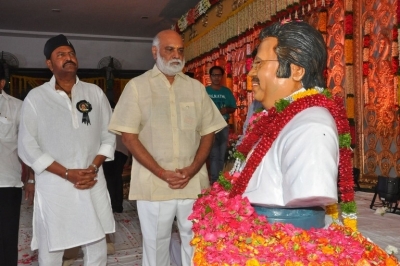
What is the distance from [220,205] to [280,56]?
1.69 ft

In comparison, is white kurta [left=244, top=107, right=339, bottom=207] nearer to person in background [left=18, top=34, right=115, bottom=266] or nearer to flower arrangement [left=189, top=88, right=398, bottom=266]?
flower arrangement [left=189, top=88, right=398, bottom=266]

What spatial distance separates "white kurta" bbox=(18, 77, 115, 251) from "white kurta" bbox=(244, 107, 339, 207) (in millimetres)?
1645

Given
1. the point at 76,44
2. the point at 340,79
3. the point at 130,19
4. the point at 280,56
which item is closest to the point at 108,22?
the point at 130,19

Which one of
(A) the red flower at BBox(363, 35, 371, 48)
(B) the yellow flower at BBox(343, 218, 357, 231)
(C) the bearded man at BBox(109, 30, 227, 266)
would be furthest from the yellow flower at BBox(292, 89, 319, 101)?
(A) the red flower at BBox(363, 35, 371, 48)

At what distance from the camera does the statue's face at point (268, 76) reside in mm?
1650

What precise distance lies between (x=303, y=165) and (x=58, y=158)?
1897 millimetres

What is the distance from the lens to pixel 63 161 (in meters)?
2.96

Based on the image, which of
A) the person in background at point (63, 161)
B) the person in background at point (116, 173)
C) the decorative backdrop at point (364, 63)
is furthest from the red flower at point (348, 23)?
the person in background at point (63, 161)

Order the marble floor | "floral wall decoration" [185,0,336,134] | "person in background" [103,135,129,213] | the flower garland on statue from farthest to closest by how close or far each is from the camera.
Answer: "floral wall decoration" [185,0,336,134] < "person in background" [103,135,129,213] < the marble floor < the flower garland on statue

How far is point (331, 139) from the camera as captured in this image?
4.74ft

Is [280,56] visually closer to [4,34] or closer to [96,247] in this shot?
[96,247]

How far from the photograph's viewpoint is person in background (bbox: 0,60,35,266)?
10.5 feet

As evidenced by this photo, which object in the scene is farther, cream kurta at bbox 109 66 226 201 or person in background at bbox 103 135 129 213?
person in background at bbox 103 135 129 213

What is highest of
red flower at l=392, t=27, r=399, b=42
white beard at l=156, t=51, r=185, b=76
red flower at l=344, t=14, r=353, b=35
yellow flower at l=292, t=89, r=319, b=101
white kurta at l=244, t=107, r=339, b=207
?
red flower at l=344, t=14, r=353, b=35
